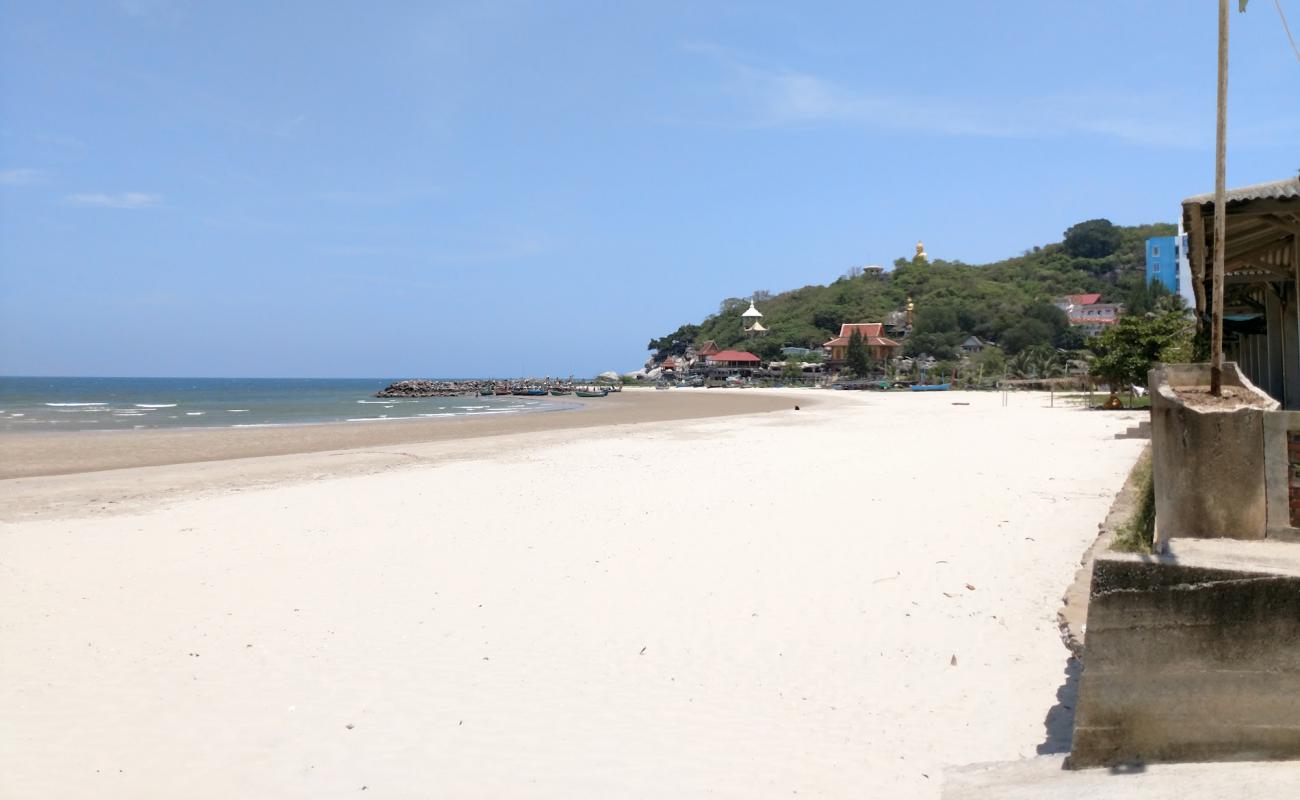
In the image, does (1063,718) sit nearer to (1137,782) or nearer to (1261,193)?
(1137,782)

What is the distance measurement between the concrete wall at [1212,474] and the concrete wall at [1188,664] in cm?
45

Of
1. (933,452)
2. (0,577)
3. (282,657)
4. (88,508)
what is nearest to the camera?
(282,657)

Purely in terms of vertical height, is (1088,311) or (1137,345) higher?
(1088,311)

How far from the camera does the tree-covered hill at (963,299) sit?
342 feet

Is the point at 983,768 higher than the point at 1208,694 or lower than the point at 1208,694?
lower

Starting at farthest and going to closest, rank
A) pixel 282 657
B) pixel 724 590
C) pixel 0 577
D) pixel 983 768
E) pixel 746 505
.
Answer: pixel 746 505 → pixel 0 577 → pixel 724 590 → pixel 282 657 → pixel 983 768

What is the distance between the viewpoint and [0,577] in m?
8.09

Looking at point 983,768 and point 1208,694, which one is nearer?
point 1208,694

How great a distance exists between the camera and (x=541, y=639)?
620cm

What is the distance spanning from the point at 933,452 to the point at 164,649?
14.0 m

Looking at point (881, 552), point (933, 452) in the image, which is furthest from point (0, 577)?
point (933, 452)

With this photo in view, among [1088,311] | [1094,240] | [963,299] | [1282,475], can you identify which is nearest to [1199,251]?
[1282,475]

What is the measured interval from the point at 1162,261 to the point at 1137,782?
283 ft

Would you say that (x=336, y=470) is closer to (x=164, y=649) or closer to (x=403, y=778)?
(x=164, y=649)
